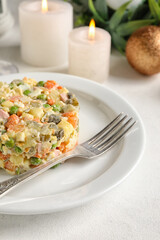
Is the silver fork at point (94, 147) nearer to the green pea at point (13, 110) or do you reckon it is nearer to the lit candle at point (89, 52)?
the green pea at point (13, 110)

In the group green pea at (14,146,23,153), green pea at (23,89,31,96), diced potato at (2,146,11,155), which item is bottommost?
diced potato at (2,146,11,155)

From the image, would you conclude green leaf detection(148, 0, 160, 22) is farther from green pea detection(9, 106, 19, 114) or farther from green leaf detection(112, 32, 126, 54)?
green pea detection(9, 106, 19, 114)

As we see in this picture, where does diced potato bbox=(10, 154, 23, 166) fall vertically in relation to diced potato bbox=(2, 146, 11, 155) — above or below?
below

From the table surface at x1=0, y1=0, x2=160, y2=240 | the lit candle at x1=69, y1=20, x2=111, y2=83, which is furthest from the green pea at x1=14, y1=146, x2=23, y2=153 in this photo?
the lit candle at x1=69, y1=20, x2=111, y2=83

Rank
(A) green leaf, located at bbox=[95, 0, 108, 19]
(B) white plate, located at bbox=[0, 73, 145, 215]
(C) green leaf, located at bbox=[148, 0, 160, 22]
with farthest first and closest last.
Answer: (A) green leaf, located at bbox=[95, 0, 108, 19] → (C) green leaf, located at bbox=[148, 0, 160, 22] → (B) white plate, located at bbox=[0, 73, 145, 215]

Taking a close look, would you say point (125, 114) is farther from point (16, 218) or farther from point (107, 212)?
point (16, 218)

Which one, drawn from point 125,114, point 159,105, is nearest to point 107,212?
point 125,114

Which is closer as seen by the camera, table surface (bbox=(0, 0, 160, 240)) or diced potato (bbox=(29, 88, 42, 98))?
table surface (bbox=(0, 0, 160, 240))

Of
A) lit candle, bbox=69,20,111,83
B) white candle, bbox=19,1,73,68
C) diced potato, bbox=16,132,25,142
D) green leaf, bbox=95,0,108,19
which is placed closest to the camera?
diced potato, bbox=16,132,25,142
